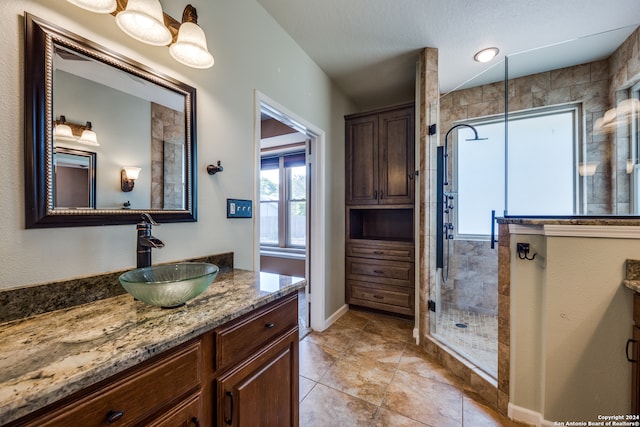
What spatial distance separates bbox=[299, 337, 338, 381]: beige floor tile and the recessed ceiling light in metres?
3.08

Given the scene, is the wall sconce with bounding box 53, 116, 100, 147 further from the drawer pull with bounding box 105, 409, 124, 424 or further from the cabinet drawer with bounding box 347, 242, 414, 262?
the cabinet drawer with bounding box 347, 242, 414, 262

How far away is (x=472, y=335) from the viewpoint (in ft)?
7.75

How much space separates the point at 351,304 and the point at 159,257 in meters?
2.45

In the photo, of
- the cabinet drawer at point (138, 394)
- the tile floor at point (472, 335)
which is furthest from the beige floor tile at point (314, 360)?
the cabinet drawer at point (138, 394)

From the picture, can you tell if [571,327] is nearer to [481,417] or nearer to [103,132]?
[481,417]

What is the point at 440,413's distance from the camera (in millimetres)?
1542

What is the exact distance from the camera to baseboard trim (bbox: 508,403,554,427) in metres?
1.41

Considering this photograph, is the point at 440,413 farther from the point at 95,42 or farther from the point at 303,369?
the point at 95,42

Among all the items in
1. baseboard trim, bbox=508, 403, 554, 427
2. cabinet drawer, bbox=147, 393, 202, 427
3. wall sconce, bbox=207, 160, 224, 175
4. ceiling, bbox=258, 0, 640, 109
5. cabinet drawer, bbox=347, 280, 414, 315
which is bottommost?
baseboard trim, bbox=508, 403, 554, 427

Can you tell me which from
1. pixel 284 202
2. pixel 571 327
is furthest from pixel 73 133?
pixel 284 202

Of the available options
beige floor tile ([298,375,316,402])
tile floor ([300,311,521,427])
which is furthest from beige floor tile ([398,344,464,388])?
beige floor tile ([298,375,316,402])

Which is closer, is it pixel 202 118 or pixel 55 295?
pixel 55 295

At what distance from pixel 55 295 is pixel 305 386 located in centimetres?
155

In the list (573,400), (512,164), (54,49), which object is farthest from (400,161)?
(54,49)
